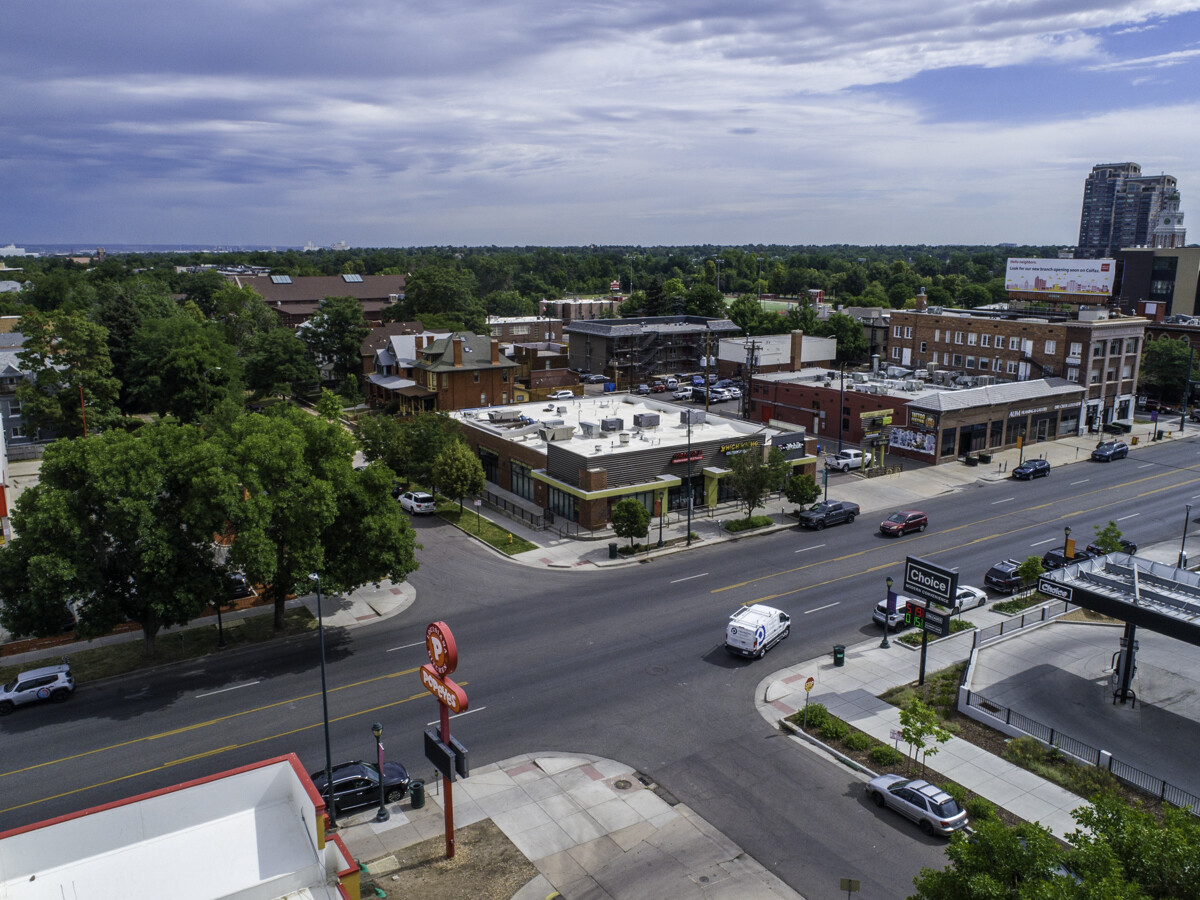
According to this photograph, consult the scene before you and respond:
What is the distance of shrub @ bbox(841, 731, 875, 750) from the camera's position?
27.8 meters

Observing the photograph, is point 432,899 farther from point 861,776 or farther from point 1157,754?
point 1157,754

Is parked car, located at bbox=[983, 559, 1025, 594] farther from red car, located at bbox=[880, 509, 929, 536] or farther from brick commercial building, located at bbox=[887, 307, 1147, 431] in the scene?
brick commercial building, located at bbox=[887, 307, 1147, 431]

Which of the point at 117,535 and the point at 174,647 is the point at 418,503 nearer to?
the point at 174,647

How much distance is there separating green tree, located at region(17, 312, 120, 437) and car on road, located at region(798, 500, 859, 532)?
59652 mm

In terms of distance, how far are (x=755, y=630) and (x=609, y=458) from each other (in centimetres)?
1974

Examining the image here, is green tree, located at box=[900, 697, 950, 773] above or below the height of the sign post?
below

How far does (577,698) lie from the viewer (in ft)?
103

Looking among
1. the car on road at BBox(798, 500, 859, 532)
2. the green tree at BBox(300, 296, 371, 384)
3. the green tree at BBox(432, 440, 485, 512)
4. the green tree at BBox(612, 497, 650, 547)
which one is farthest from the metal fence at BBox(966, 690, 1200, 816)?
the green tree at BBox(300, 296, 371, 384)

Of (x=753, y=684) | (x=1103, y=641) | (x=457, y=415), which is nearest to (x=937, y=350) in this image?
(x=457, y=415)

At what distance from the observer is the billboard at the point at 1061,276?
335 feet

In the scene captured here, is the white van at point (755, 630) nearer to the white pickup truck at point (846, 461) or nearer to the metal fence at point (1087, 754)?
the metal fence at point (1087, 754)

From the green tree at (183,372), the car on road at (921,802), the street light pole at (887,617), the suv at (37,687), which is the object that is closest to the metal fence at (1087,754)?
the street light pole at (887,617)

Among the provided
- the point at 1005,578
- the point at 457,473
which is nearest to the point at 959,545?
the point at 1005,578

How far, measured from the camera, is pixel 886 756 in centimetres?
2695
